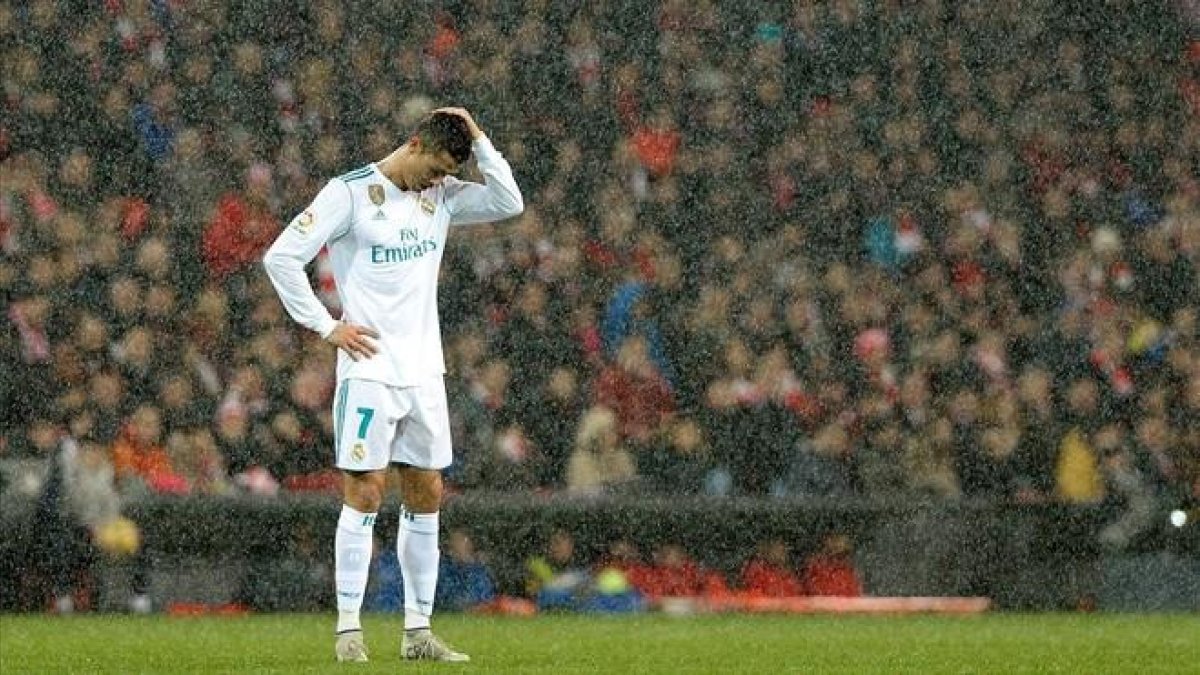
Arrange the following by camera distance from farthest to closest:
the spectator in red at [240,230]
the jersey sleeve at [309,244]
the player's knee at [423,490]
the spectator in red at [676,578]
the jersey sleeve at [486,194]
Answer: the spectator in red at [240,230], the spectator in red at [676,578], the jersey sleeve at [486,194], the player's knee at [423,490], the jersey sleeve at [309,244]

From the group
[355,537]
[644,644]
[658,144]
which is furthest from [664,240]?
[355,537]

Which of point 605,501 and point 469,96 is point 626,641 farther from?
point 469,96

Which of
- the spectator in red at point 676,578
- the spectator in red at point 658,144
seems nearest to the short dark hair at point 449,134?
the spectator in red at point 676,578

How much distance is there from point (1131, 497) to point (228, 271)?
5.77 meters

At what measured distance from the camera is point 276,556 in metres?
14.0

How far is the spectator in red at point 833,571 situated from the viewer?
14359 mm

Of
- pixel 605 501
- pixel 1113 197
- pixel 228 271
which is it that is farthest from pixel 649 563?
pixel 1113 197

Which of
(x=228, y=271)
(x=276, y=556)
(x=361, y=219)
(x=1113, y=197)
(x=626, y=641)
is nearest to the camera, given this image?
(x=361, y=219)

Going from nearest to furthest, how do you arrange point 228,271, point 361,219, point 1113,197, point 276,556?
point 361,219 < point 276,556 < point 228,271 < point 1113,197

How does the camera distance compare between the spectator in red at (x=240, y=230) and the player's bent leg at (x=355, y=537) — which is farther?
the spectator in red at (x=240, y=230)

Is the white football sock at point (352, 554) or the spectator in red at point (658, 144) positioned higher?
the spectator in red at point (658, 144)

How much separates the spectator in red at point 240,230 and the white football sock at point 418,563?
6.12 m

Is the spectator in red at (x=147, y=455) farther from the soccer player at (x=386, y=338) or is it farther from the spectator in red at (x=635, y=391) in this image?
the soccer player at (x=386, y=338)

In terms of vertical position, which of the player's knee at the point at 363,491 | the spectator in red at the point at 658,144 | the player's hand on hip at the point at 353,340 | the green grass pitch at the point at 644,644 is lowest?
the green grass pitch at the point at 644,644
